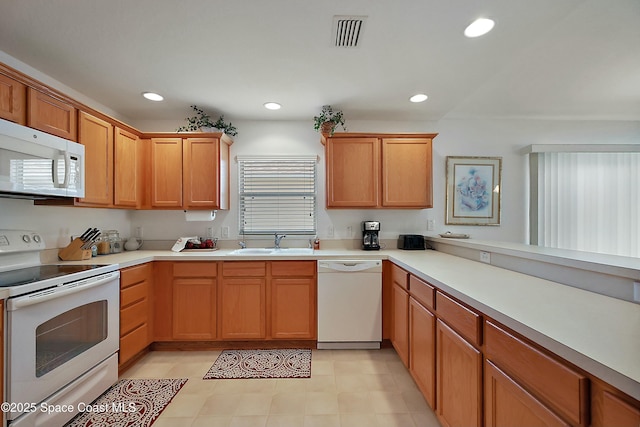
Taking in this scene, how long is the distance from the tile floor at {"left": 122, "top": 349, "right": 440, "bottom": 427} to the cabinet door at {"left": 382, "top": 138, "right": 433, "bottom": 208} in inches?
63.1

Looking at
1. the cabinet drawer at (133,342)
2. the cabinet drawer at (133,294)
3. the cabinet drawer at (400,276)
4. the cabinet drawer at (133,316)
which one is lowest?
the cabinet drawer at (133,342)

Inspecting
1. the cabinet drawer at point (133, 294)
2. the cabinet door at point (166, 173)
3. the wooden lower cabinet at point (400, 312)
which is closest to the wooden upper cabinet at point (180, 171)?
the cabinet door at point (166, 173)

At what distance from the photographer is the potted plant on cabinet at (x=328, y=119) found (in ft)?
9.46

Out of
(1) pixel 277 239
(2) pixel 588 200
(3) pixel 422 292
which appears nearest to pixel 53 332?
(1) pixel 277 239

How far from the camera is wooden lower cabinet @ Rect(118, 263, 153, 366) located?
7.04 feet

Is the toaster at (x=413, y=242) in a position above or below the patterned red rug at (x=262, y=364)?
above

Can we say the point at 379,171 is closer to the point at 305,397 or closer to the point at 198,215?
the point at 198,215

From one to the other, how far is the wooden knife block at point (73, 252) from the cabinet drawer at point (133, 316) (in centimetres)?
61

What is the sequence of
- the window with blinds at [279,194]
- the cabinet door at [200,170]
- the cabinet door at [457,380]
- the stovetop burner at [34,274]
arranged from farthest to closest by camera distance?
1. the window with blinds at [279,194]
2. the cabinet door at [200,170]
3. the stovetop burner at [34,274]
4. the cabinet door at [457,380]

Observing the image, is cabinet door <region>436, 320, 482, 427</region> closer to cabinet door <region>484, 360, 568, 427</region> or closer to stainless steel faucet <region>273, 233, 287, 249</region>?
cabinet door <region>484, 360, 568, 427</region>

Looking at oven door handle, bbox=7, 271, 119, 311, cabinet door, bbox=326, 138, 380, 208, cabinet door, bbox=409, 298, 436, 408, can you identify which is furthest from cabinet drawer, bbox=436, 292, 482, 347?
oven door handle, bbox=7, 271, 119, 311

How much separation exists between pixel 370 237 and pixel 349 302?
808mm

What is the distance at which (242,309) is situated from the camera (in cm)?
258

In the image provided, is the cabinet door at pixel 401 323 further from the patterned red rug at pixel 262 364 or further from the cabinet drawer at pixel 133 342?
the cabinet drawer at pixel 133 342
